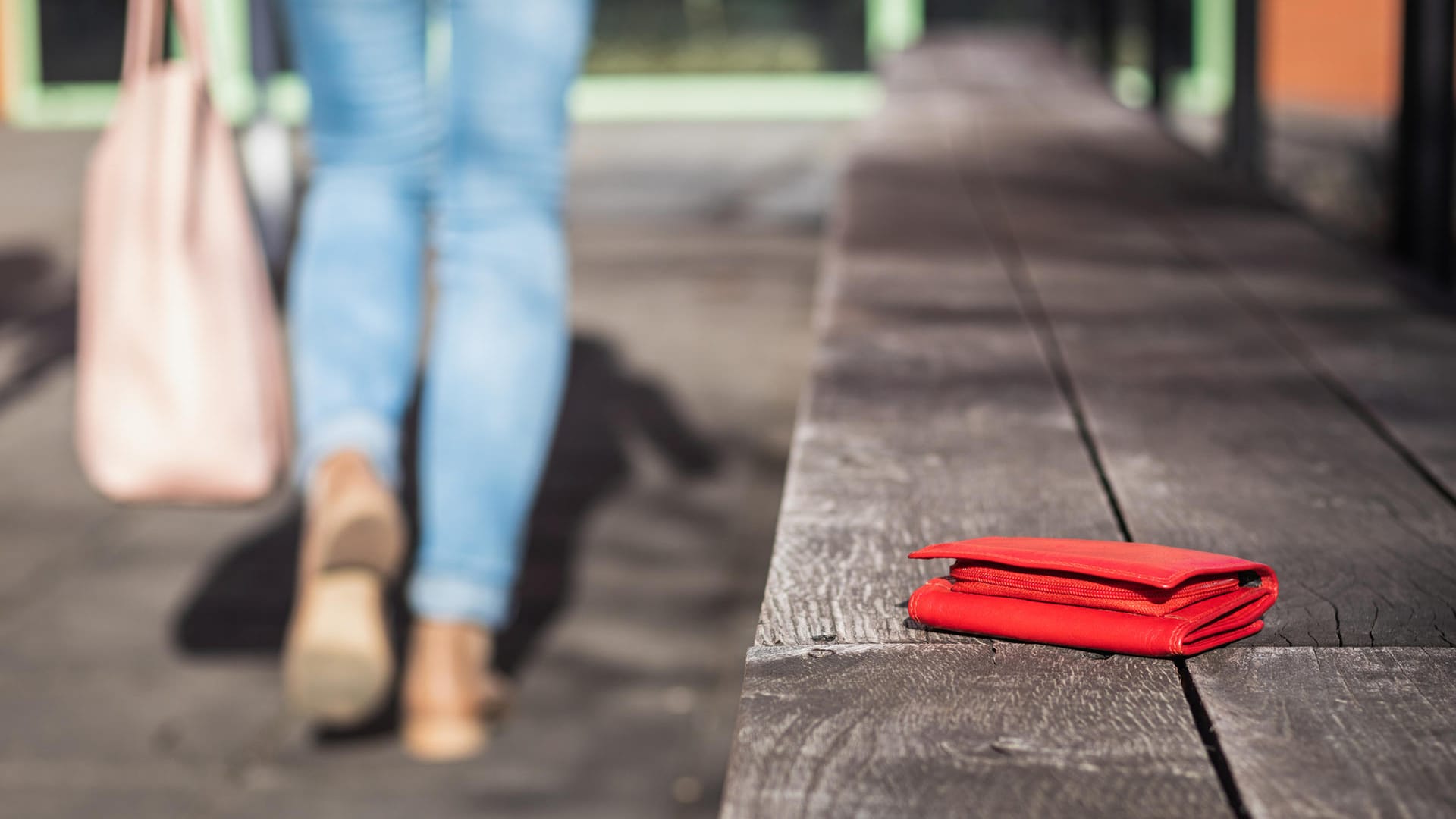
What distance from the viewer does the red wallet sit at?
97 cm

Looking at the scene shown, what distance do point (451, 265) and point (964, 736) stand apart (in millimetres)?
1044

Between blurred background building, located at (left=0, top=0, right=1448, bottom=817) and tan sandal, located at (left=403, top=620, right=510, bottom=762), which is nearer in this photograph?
tan sandal, located at (left=403, top=620, right=510, bottom=762)

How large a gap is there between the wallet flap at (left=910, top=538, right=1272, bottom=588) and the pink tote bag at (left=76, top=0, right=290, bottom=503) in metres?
0.87

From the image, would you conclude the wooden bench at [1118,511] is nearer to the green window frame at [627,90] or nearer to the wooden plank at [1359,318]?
the wooden plank at [1359,318]

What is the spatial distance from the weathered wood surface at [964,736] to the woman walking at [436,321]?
755mm

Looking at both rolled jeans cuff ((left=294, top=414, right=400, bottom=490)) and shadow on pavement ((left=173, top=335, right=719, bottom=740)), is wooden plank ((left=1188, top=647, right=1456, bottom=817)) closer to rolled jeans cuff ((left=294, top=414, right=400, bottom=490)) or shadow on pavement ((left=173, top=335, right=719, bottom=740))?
rolled jeans cuff ((left=294, top=414, right=400, bottom=490))

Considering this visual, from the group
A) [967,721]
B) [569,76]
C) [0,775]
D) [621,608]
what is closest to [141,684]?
[0,775]

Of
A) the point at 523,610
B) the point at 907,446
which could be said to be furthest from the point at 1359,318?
the point at 523,610

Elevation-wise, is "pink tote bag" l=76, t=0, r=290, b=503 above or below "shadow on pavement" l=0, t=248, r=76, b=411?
above

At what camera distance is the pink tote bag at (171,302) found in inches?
63.4

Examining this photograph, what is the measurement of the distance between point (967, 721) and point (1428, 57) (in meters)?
2.24

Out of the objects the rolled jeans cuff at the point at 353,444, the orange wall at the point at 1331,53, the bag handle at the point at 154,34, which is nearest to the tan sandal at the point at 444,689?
the rolled jeans cuff at the point at 353,444

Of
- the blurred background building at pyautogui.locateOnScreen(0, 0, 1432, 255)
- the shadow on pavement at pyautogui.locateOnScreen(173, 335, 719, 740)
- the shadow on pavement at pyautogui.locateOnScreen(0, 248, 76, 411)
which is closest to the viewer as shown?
the shadow on pavement at pyautogui.locateOnScreen(173, 335, 719, 740)

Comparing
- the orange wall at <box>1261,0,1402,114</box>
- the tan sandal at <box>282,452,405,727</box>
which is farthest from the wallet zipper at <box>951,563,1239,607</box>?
the orange wall at <box>1261,0,1402,114</box>
